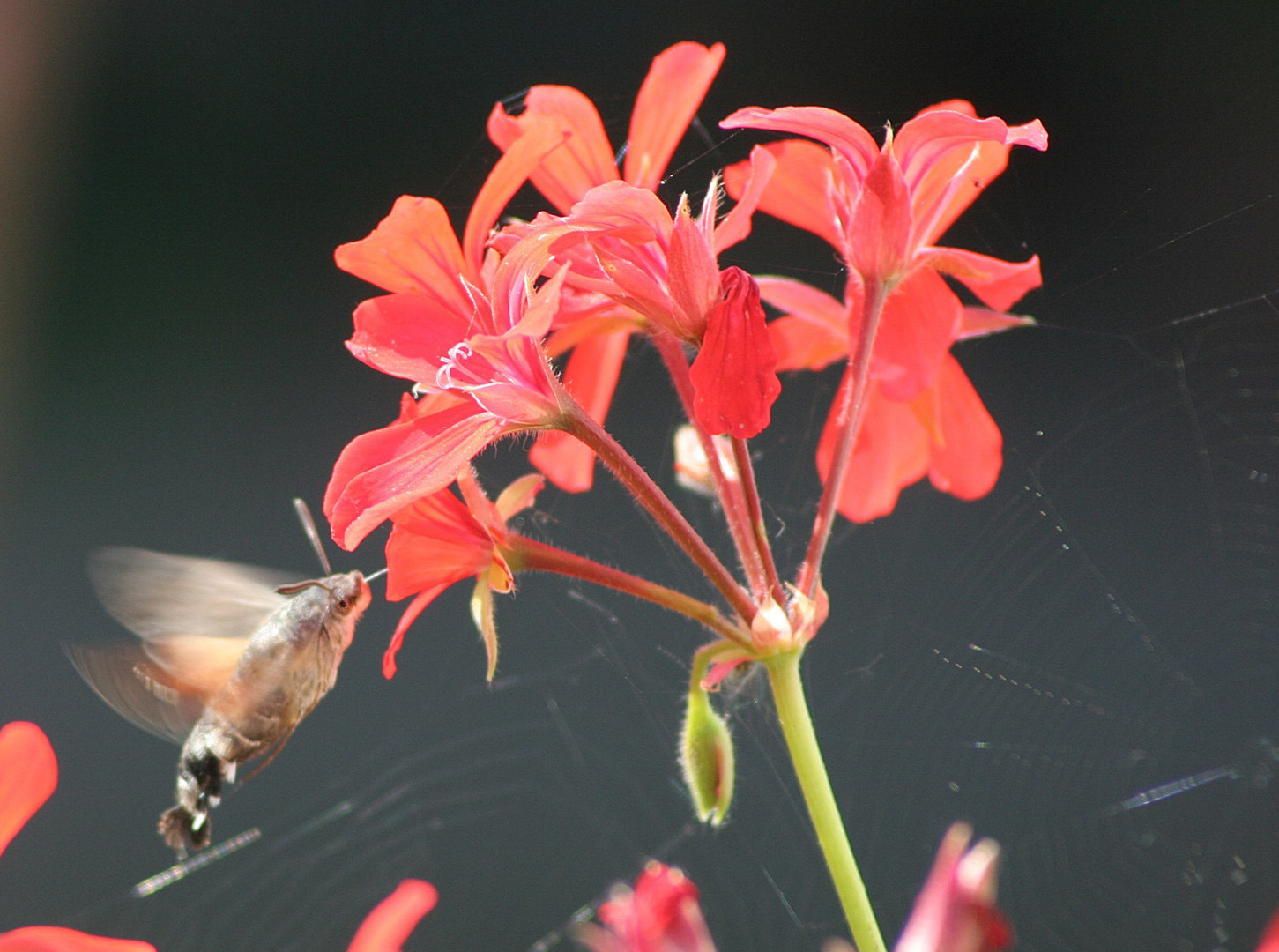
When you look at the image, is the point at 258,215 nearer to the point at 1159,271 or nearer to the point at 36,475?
the point at 36,475

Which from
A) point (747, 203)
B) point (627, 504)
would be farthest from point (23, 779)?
point (627, 504)

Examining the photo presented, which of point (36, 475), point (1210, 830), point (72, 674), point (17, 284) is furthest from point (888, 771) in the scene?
point (17, 284)

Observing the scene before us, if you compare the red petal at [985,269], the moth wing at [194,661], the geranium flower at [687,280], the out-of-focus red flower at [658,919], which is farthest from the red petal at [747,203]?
the moth wing at [194,661]

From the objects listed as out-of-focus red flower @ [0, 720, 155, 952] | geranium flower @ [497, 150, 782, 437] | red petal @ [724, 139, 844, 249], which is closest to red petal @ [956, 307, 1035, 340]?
red petal @ [724, 139, 844, 249]

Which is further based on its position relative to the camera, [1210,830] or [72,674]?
[72,674]

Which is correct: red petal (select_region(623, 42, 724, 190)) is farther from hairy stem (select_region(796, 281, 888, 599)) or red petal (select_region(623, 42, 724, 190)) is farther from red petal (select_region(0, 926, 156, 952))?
red petal (select_region(0, 926, 156, 952))
